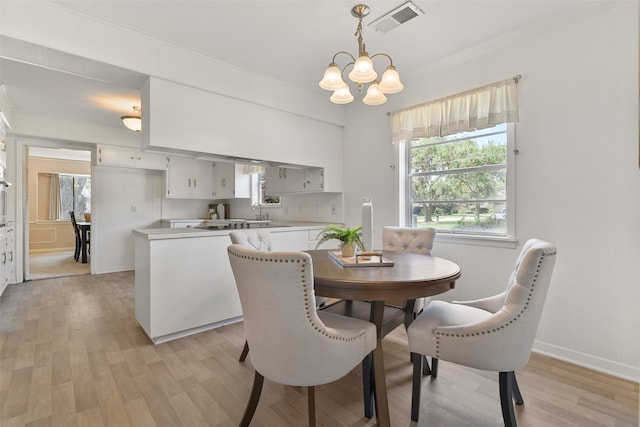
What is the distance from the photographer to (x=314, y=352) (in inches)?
49.8

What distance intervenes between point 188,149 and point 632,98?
3.34 meters

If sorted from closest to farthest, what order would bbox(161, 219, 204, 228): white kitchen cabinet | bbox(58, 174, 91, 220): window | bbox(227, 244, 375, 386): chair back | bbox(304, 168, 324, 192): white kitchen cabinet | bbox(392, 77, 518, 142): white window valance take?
bbox(227, 244, 375, 386): chair back
bbox(392, 77, 518, 142): white window valance
bbox(304, 168, 324, 192): white kitchen cabinet
bbox(161, 219, 204, 228): white kitchen cabinet
bbox(58, 174, 91, 220): window

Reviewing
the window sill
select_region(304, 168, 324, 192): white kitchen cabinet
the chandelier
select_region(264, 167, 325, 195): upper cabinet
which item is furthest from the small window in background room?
the chandelier

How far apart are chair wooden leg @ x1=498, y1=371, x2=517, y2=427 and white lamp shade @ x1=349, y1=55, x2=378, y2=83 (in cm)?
176

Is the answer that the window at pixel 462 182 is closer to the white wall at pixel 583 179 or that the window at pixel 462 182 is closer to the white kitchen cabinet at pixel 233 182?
the white wall at pixel 583 179

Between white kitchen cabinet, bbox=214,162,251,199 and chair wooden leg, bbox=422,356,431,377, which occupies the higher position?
white kitchen cabinet, bbox=214,162,251,199

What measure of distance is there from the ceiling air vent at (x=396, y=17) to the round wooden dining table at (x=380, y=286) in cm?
179

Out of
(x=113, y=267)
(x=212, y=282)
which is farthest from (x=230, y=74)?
(x=113, y=267)

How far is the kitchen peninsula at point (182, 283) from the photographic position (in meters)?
2.48

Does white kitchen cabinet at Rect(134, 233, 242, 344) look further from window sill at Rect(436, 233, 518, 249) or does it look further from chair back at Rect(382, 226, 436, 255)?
window sill at Rect(436, 233, 518, 249)

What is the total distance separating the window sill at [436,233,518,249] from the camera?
2.54m

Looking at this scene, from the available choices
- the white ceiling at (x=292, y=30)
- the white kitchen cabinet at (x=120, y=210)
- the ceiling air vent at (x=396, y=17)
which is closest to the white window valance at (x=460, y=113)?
the white ceiling at (x=292, y=30)

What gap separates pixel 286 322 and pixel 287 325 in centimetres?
1

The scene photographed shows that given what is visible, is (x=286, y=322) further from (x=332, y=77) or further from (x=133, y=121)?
(x=133, y=121)
